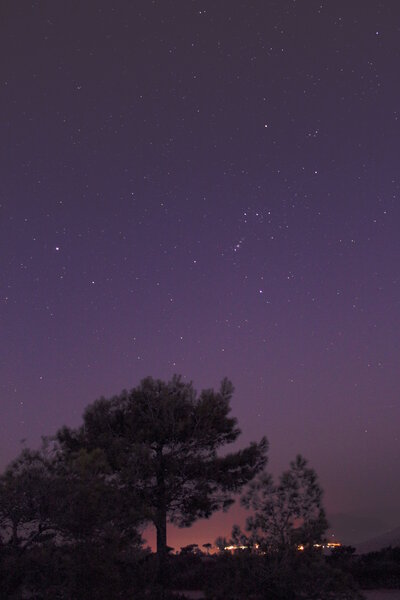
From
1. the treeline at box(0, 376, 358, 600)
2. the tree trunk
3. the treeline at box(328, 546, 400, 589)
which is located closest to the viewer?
the treeline at box(0, 376, 358, 600)

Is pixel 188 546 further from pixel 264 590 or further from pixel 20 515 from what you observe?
pixel 20 515

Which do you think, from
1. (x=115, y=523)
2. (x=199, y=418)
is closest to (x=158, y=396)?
(x=199, y=418)

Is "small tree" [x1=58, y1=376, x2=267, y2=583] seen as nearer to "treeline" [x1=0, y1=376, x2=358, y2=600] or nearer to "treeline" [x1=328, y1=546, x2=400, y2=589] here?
"treeline" [x1=0, y1=376, x2=358, y2=600]

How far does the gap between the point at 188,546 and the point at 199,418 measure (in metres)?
14.0

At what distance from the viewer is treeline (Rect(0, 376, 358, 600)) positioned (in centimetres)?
1240

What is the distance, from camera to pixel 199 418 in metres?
24.0

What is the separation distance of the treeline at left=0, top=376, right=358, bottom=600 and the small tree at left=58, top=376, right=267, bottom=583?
0.04 m

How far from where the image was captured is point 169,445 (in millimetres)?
23156

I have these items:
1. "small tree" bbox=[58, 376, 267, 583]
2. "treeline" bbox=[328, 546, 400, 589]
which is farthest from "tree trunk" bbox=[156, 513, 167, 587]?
"treeline" bbox=[328, 546, 400, 589]

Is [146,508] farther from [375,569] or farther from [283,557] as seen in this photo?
[375,569]

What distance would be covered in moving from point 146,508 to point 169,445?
5.05m

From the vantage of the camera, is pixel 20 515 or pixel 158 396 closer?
pixel 20 515

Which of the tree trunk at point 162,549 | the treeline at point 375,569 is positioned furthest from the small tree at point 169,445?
the treeline at point 375,569

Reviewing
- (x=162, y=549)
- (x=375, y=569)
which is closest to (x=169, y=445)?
(x=162, y=549)
